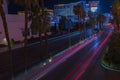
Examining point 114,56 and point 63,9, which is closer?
point 114,56

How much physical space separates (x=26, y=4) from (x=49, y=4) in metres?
143

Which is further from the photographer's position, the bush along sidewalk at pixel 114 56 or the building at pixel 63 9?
the building at pixel 63 9

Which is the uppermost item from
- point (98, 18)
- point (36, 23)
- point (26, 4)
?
point (26, 4)

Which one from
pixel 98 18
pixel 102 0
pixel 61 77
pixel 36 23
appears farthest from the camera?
pixel 102 0

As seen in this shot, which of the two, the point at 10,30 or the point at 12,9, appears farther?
the point at 12,9

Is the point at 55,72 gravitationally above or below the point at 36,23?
below

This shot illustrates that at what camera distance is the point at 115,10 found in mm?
84188

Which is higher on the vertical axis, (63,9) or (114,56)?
(114,56)

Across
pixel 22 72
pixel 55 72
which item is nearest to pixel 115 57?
pixel 55 72

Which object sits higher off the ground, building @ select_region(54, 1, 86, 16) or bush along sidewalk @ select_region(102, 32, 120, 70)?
bush along sidewalk @ select_region(102, 32, 120, 70)

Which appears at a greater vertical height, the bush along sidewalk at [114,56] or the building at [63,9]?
the bush along sidewalk at [114,56]

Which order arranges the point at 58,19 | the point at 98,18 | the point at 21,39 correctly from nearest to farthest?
1. the point at 21,39
2. the point at 58,19
3. the point at 98,18

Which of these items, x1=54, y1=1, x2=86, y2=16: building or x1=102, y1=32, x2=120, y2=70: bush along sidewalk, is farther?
x1=54, y1=1, x2=86, y2=16: building

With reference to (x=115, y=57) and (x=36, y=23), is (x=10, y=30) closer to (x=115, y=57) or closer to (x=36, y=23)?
(x=36, y=23)
